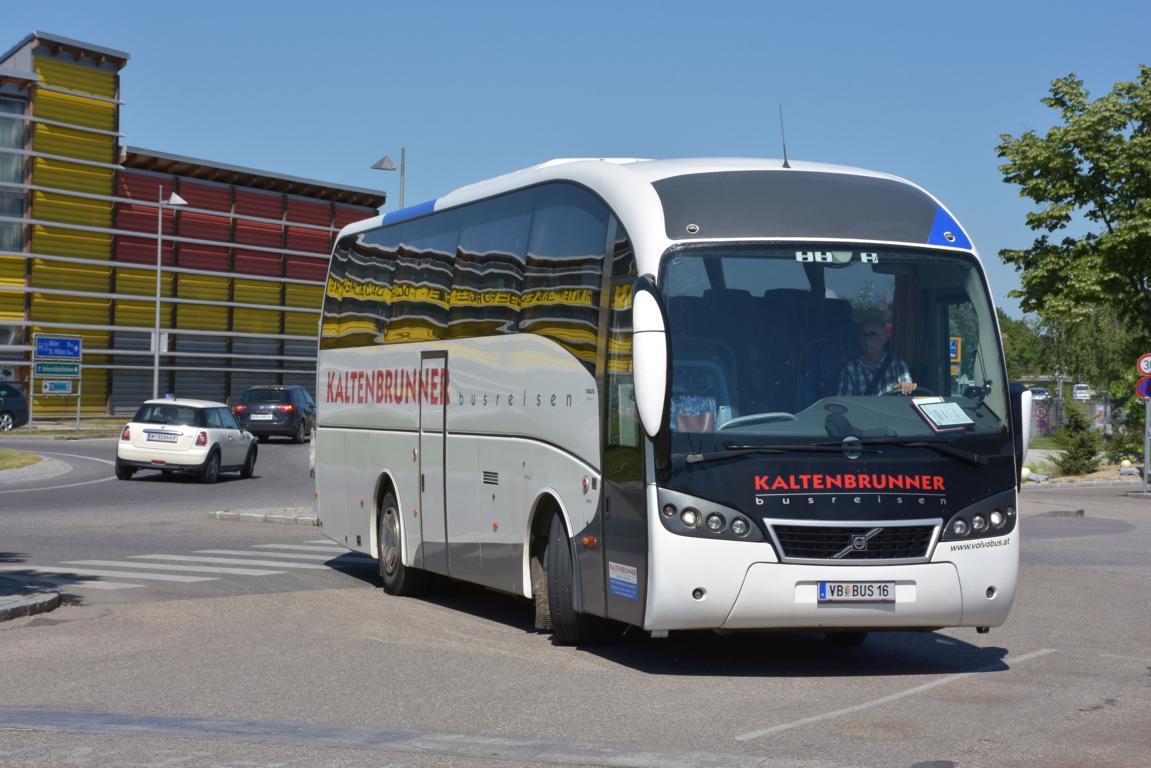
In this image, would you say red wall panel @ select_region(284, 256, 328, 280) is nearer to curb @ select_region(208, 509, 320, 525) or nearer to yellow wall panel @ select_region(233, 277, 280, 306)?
yellow wall panel @ select_region(233, 277, 280, 306)

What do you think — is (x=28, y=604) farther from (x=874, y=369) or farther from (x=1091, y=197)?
(x=1091, y=197)

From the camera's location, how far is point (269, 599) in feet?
48.0

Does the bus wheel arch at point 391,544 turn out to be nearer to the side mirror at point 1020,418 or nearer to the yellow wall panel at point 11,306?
the side mirror at point 1020,418

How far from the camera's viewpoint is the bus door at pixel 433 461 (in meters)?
14.1

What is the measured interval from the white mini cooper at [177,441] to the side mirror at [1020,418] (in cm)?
2462

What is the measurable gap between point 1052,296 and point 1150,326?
3.08m

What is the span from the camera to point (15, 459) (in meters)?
38.5

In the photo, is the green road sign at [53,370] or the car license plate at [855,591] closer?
the car license plate at [855,591]

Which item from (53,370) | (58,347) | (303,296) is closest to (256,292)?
(303,296)

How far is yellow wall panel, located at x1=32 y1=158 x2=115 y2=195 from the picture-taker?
65.3 metres

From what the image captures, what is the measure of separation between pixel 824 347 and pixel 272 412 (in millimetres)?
42251

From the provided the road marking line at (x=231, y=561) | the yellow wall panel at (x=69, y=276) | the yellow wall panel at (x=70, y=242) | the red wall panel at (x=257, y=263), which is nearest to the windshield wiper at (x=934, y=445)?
the road marking line at (x=231, y=561)

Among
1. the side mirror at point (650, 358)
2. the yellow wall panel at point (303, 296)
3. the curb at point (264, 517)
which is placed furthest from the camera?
the yellow wall panel at point (303, 296)

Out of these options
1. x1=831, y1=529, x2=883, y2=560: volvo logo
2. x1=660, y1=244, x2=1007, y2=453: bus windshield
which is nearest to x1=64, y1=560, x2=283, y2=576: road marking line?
x1=660, y1=244, x2=1007, y2=453: bus windshield
